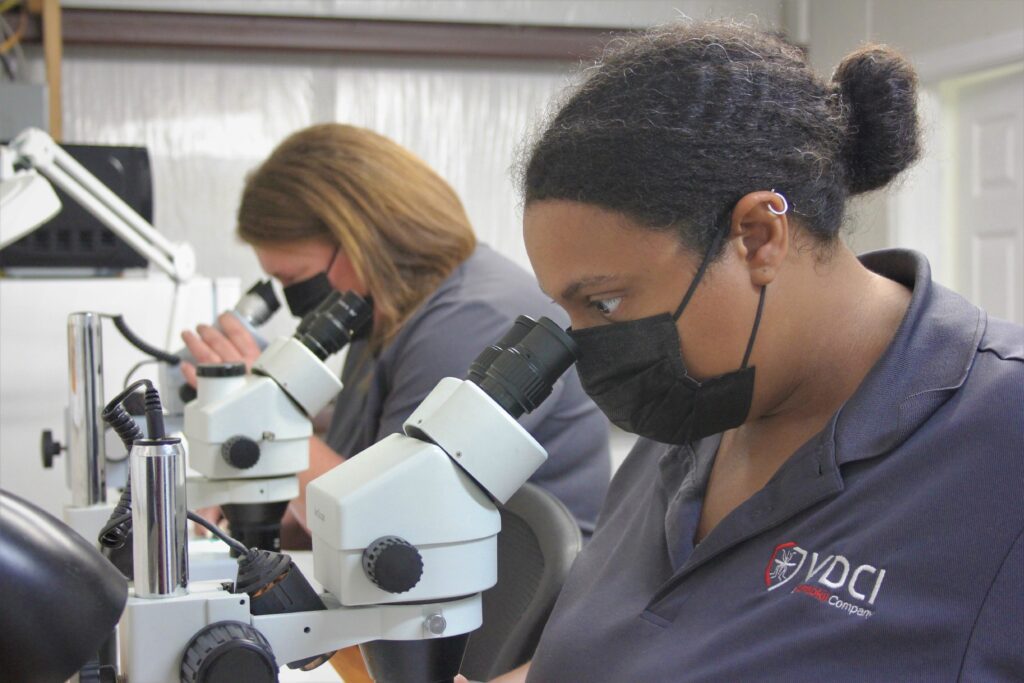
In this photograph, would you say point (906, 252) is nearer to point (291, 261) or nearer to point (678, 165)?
point (678, 165)

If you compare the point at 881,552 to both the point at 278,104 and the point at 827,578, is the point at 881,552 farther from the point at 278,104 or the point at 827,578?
the point at 278,104

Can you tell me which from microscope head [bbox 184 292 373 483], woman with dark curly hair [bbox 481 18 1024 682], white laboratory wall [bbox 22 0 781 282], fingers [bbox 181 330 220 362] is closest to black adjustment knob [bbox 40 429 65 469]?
fingers [bbox 181 330 220 362]

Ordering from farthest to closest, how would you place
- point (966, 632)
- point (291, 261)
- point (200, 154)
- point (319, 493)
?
1. point (200, 154)
2. point (291, 261)
3. point (319, 493)
4. point (966, 632)

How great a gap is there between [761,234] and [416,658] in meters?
0.48

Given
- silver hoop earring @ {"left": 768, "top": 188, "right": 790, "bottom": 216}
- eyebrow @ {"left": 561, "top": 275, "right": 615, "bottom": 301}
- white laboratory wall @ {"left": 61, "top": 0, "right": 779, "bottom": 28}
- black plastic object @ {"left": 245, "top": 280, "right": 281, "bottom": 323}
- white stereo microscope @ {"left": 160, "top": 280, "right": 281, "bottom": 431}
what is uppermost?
white laboratory wall @ {"left": 61, "top": 0, "right": 779, "bottom": 28}

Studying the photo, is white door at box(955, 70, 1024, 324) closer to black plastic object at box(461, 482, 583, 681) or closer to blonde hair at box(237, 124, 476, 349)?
blonde hair at box(237, 124, 476, 349)

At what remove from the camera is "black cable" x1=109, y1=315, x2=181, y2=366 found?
140cm

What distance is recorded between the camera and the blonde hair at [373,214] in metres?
1.85

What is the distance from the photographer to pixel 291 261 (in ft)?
6.33

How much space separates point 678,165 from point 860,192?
219 millimetres

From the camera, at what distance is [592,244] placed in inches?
36.5

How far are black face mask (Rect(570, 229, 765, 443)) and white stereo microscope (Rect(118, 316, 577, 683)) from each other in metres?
0.06

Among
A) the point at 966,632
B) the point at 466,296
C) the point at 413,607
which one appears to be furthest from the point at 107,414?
the point at 466,296

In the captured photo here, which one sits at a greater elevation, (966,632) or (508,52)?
(508,52)
